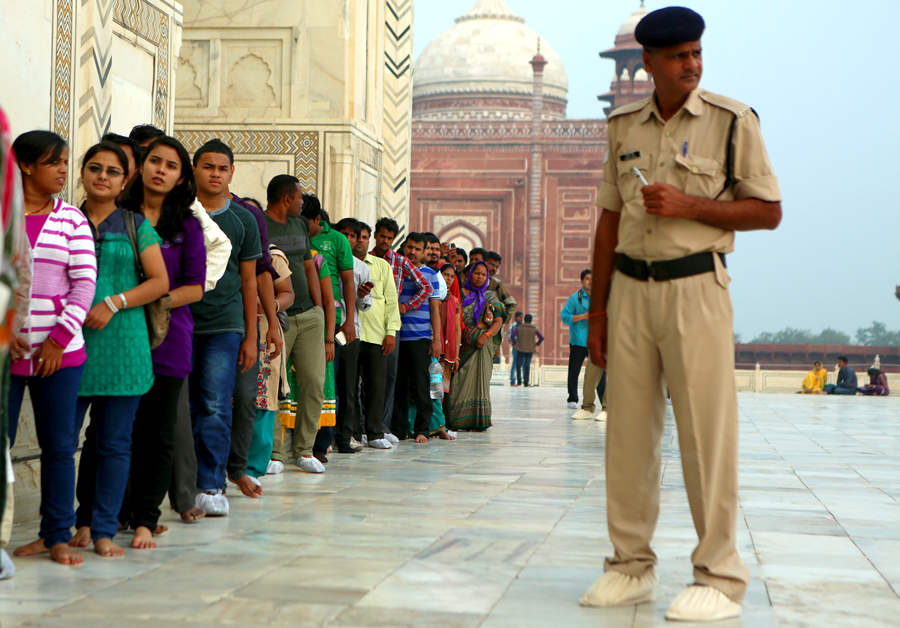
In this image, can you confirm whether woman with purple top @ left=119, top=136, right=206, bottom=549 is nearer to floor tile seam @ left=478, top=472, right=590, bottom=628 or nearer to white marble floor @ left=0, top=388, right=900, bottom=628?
white marble floor @ left=0, top=388, right=900, bottom=628

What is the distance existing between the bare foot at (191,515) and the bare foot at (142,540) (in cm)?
45

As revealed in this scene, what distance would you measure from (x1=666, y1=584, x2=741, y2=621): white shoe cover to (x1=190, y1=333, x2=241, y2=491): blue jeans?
6.31ft

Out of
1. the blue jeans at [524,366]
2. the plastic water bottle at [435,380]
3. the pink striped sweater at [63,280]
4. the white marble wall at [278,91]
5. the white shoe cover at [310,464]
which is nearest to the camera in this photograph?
the pink striped sweater at [63,280]

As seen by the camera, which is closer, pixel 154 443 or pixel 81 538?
pixel 81 538

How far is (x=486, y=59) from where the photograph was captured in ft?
113

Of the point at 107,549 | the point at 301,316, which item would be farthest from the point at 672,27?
the point at 301,316

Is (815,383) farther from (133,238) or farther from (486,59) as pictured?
(486,59)

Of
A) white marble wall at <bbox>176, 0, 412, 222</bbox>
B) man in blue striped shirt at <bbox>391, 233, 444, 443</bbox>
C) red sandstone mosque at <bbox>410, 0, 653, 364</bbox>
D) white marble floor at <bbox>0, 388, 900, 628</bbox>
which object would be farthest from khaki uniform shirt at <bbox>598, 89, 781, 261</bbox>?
red sandstone mosque at <bbox>410, 0, 653, 364</bbox>

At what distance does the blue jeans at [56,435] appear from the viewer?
3.28 metres

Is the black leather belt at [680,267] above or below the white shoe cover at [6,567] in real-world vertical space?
above

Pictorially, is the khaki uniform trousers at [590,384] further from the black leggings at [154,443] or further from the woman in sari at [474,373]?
the black leggings at [154,443]

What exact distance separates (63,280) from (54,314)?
97mm

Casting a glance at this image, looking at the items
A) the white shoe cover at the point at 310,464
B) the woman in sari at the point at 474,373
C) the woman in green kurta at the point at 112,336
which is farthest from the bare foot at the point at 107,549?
the woman in sari at the point at 474,373

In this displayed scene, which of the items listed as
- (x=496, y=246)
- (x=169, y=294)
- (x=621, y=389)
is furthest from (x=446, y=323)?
(x=496, y=246)
